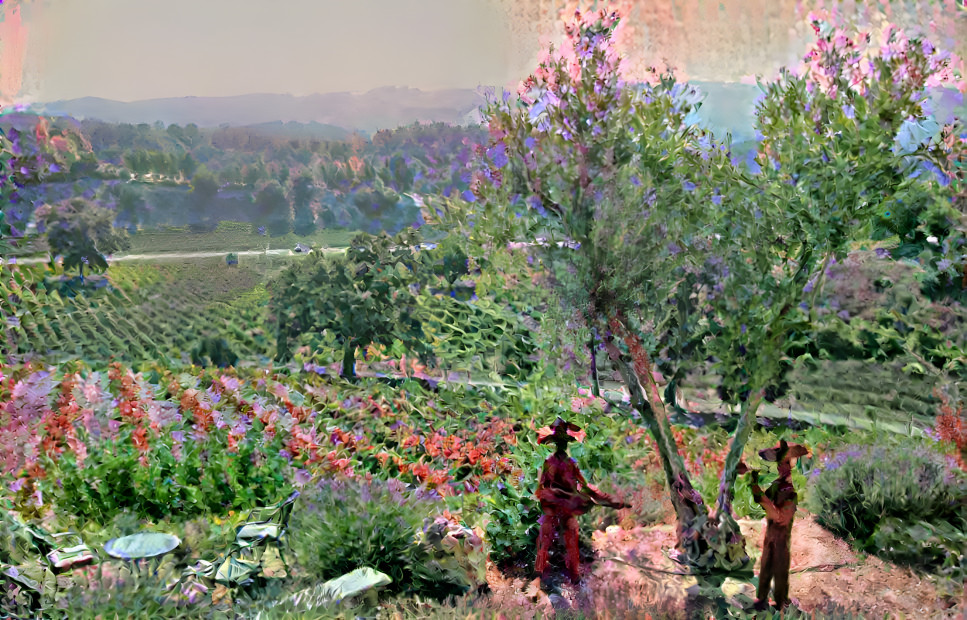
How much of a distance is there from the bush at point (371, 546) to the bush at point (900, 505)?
2366mm

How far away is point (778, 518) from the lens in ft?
10.3

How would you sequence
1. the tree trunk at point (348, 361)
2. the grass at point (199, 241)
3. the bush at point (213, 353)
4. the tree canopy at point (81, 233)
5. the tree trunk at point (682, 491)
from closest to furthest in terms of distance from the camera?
the tree trunk at point (682, 491) < the tree canopy at point (81, 233) < the grass at point (199, 241) < the bush at point (213, 353) < the tree trunk at point (348, 361)

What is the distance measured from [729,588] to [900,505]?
1.35 meters

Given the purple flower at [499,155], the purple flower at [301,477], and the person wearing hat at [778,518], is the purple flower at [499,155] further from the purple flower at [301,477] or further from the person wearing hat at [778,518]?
the purple flower at [301,477]

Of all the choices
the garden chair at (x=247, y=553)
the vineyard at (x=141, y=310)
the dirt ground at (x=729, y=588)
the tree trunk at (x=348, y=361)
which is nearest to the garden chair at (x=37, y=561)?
the garden chair at (x=247, y=553)

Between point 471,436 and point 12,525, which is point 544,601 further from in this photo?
point 12,525

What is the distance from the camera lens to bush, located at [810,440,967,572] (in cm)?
385

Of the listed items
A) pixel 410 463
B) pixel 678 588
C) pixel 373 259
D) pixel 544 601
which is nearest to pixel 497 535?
pixel 544 601

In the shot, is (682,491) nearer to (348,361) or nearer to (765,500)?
(765,500)

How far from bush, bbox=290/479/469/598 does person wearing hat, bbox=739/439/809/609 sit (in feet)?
4.84

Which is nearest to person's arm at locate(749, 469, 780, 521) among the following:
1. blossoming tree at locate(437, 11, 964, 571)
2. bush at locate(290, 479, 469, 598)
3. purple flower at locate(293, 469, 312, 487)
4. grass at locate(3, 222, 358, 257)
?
blossoming tree at locate(437, 11, 964, 571)

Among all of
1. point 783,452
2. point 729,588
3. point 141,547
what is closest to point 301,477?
point 141,547

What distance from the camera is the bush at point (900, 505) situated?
3.85 m

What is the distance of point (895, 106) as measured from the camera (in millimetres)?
3270
